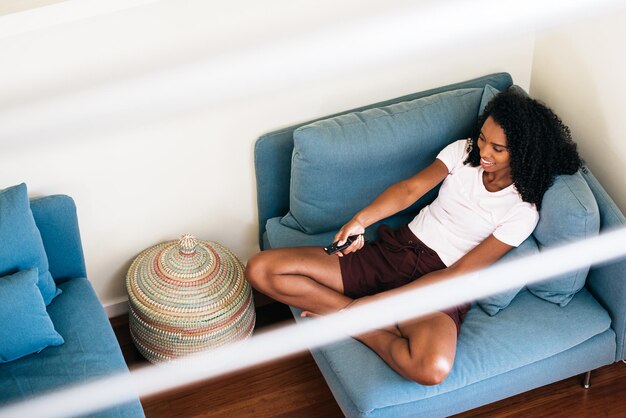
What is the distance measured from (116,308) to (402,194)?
1.05m

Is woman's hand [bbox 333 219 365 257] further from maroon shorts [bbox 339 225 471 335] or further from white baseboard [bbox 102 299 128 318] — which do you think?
white baseboard [bbox 102 299 128 318]

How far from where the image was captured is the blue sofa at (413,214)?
2135mm

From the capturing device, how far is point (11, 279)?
6.58 feet

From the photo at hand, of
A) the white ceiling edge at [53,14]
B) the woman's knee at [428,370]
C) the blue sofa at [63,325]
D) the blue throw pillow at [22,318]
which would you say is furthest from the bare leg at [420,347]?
the white ceiling edge at [53,14]

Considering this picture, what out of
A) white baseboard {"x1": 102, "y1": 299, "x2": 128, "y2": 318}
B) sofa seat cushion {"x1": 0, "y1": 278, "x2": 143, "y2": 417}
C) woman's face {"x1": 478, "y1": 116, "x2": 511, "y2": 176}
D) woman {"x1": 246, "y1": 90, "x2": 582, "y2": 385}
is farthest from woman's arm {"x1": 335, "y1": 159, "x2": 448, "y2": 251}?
white baseboard {"x1": 102, "y1": 299, "x2": 128, "y2": 318}

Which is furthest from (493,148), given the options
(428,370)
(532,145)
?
(428,370)

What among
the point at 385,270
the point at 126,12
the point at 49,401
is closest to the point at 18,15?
the point at 126,12

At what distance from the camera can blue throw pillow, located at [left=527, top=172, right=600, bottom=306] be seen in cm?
216

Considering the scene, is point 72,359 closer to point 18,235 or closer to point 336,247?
point 18,235

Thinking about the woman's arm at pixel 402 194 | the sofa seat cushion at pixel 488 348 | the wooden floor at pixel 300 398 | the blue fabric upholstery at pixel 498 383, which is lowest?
the wooden floor at pixel 300 398

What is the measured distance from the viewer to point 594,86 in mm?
2416

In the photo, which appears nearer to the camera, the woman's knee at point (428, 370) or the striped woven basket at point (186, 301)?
the woman's knee at point (428, 370)

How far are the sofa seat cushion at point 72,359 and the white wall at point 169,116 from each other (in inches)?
13.5

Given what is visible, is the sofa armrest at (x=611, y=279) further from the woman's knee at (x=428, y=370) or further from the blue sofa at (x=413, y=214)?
the woman's knee at (x=428, y=370)
